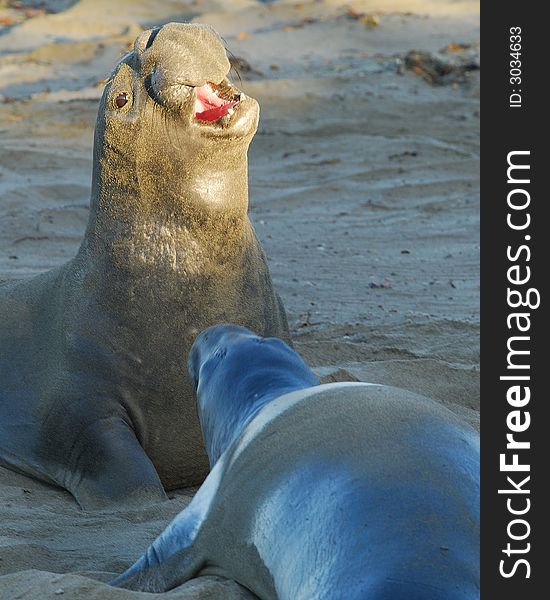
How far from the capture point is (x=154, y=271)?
177 inches

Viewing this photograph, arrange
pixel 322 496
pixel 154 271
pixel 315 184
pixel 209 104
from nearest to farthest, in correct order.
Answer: pixel 322 496
pixel 209 104
pixel 154 271
pixel 315 184

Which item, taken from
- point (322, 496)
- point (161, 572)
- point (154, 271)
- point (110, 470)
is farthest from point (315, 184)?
point (322, 496)

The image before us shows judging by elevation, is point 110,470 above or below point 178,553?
below

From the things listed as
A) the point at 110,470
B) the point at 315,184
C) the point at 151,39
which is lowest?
the point at 315,184

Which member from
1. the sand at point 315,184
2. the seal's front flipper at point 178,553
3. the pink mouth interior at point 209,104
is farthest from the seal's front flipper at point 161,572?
the pink mouth interior at point 209,104

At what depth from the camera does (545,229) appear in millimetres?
2457

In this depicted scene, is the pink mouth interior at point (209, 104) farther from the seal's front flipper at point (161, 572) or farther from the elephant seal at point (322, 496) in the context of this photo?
the seal's front flipper at point (161, 572)

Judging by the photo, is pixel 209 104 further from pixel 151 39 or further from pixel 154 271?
pixel 154 271

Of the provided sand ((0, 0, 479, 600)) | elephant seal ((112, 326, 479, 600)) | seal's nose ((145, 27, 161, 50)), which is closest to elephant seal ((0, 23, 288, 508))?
seal's nose ((145, 27, 161, 50))

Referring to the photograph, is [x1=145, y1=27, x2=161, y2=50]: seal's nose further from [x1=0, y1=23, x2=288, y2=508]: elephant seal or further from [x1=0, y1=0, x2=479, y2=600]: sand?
[x1=0, y1=0, x2=479, y2=600]: sand

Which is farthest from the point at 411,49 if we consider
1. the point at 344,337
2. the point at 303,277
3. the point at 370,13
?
the point at 344,337

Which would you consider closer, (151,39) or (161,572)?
(161,572)

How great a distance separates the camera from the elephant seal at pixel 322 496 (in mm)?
2316

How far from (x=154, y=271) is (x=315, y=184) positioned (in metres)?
5.56
